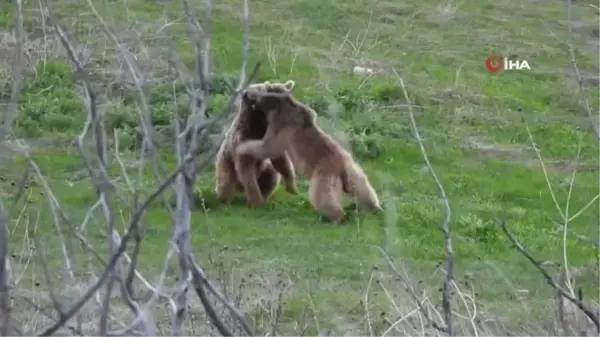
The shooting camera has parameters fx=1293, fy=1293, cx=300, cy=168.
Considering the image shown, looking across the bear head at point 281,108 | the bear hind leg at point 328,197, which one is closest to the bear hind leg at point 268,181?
the bear head at point 281,108

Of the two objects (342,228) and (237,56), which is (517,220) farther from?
(237,56)

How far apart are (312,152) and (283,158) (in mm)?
513

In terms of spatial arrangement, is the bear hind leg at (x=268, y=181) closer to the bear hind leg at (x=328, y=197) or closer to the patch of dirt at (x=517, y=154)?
the bear hind leg at (x=328, y=197)

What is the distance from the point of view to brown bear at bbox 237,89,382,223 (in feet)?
31.0

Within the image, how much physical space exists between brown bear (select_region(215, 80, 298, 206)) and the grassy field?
157 millimetres

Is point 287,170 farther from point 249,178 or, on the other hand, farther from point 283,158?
point 249,178

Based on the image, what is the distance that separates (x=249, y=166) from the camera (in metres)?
9.95

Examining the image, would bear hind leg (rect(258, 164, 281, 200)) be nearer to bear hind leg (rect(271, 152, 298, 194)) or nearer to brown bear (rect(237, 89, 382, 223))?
bear hind leg (rect(271, 152, 298, 194))

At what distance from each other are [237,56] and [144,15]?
1468mm

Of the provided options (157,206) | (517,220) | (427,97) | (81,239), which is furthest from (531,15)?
(81,239)

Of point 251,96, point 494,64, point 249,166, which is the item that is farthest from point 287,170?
point 494,64

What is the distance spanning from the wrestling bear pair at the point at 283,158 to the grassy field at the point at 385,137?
0.56ft

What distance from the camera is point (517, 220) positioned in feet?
32.5

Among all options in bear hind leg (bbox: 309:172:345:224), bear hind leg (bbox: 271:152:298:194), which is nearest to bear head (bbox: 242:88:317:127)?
bear hind leg (bbox: 271:152:298:194)
